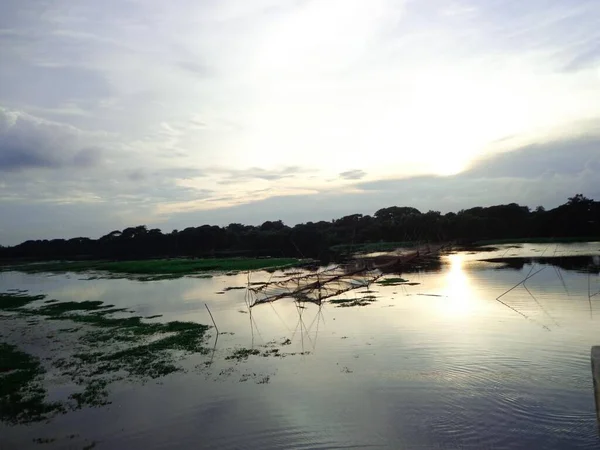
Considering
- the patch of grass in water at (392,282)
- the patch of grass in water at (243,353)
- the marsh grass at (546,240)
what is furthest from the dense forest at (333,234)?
the patch of grass in water at (243,353)

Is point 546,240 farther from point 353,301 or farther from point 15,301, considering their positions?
point 15,301

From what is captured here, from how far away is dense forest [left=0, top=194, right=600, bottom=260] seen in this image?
70062 millimetres

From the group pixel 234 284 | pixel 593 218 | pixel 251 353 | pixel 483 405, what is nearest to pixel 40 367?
pixel 251 353

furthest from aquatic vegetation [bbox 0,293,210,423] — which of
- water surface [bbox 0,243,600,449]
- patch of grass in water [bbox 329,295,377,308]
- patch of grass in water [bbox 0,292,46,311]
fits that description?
patch of grass in water [bbox 0,292,46,311]

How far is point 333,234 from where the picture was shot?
8062cm

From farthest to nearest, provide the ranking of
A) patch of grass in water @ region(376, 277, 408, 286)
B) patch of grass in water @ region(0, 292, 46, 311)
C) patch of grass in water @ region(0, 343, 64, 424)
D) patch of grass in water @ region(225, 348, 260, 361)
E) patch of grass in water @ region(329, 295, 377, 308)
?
patch of grass in water @ region(376, 277, 408, 286)
patch of grass in water @ region(0, 292, 46, 311)
patch of grass in water @ region(329, 295, 377, 308)
patch of grass in water @ region(225, 348, 260, 361)
patch of grass in water @ region(0, 343, 64, 424)

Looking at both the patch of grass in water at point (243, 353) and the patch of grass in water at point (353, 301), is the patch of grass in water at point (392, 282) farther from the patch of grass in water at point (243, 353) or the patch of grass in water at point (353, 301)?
the patch of grass in water at point (243, 353)

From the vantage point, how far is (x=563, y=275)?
29.0m

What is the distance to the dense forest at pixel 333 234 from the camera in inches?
2758

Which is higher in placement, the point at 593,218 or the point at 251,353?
the point at 593,218

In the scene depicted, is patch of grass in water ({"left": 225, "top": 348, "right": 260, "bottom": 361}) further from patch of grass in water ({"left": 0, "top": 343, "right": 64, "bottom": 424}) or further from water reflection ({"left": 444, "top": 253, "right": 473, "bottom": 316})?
water reflection ({"left": 444, "top": 253, "right": 473, "bottom": 316})

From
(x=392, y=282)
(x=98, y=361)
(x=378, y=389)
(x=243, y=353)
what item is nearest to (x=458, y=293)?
(x=392, y=282)

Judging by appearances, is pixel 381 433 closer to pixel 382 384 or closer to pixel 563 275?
pixel 382 384

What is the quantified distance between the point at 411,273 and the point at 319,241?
40697 mm
